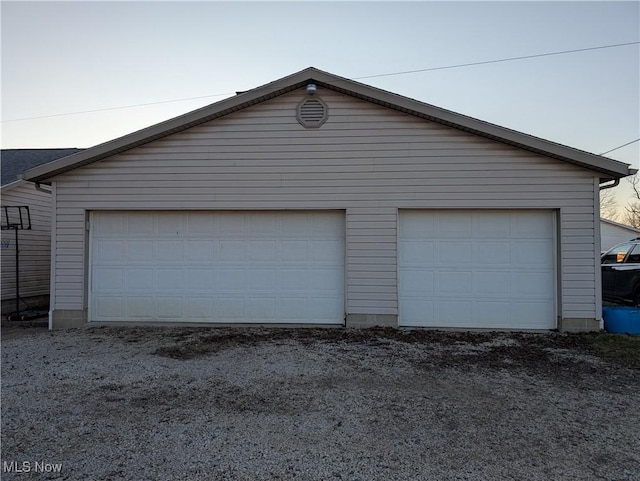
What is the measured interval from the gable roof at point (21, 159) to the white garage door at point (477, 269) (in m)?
10.3

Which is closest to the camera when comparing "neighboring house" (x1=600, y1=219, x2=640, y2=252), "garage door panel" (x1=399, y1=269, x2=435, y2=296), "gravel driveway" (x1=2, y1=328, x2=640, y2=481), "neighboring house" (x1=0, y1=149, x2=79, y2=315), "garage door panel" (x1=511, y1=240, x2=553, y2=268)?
"gravel driveway" (x1=2, y1=328, x2=640, y2=481)

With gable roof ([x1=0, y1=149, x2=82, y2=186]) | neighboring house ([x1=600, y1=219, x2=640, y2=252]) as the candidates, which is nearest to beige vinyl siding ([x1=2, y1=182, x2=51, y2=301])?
A: gable roof ([x1=0, y1=149, x2=82, y2=186])

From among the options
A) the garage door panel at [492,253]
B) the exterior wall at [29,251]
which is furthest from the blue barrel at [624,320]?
the exterior wall at [29,251]

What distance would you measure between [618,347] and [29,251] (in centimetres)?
1327

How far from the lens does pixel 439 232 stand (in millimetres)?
7727

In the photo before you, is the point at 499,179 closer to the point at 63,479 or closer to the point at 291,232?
the point at 291,232

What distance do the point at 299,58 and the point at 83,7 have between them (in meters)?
5.04

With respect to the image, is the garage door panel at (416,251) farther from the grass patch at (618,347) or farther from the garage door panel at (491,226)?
the grass patch at (618,347)

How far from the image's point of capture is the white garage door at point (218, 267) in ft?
25.8

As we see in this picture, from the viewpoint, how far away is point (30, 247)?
10820 mm

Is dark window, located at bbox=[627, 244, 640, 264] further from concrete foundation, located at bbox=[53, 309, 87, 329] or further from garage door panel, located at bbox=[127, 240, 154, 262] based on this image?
concrete foundation, located at bbox=[53, 309, 87, 329]

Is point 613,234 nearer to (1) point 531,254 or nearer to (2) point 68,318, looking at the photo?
(1) point 531,254

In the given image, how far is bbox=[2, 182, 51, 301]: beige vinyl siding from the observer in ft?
33.4

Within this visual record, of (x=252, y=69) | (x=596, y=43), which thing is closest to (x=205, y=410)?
(x=252, y=69)
